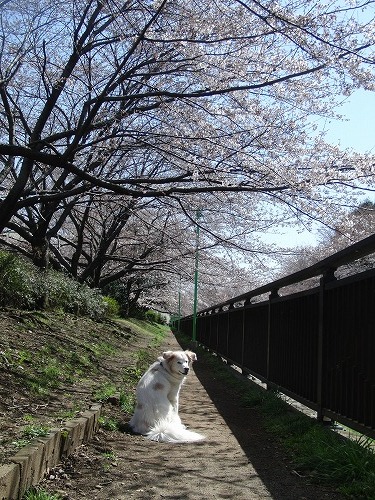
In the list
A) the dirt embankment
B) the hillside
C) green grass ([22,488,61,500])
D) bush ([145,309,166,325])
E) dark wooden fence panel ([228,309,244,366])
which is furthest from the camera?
bush ([145,309,166,325])

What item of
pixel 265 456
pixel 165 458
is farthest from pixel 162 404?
pixel 265 456

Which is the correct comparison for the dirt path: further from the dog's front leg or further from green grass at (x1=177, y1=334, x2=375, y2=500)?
the dog's front leg

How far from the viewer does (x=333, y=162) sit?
8.01 metres

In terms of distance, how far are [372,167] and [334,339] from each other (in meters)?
4.07

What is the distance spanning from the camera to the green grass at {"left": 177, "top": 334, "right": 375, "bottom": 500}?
3271 millimetres

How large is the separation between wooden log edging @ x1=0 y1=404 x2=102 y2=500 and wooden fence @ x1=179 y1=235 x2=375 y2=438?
2103 mm

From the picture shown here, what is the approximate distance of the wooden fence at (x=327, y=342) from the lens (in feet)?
12.5

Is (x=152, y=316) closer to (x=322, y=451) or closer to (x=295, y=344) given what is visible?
(x=295, y=344)

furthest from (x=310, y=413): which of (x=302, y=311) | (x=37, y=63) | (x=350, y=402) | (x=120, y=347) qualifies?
(x=120, y=347)

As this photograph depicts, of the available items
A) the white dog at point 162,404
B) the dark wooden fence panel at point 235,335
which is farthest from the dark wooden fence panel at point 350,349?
the dark wooden fence panel at point 235,335

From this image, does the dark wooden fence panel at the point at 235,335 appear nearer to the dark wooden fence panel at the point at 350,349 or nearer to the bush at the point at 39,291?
the bush at the point at 39,291

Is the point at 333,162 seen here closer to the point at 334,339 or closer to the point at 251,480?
the point at 334,339

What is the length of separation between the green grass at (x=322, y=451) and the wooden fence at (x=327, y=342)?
150mm

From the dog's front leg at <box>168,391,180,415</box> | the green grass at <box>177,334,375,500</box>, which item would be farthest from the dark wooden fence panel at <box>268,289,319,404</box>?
the dog's front leg at <box>168,391,180,415</box>
